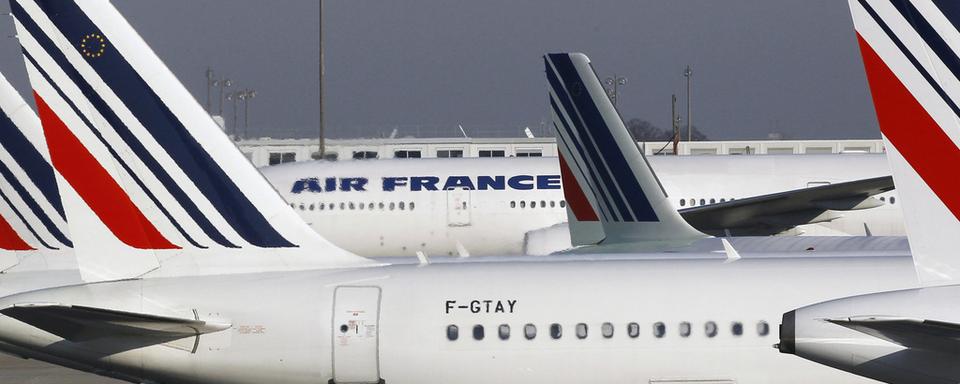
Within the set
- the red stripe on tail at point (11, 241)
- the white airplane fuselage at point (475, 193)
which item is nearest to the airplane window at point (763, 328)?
the red stripe on tail at point (11, 241)

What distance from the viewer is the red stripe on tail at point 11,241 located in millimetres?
18719

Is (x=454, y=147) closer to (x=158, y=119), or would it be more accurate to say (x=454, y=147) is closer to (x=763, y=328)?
→ (x=158, y=119)

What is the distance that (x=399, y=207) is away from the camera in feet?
124

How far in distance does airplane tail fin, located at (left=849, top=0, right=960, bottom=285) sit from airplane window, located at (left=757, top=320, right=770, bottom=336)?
15.1ft

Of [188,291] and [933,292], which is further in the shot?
[188,291]

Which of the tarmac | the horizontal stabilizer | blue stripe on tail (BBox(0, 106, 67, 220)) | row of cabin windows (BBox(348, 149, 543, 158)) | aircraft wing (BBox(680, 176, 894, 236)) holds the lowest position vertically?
the tarmac

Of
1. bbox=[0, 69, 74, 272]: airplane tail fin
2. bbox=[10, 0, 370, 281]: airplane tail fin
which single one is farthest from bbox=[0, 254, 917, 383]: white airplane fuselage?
bbox=[0, 69, 74, 272]: airplane tail fin

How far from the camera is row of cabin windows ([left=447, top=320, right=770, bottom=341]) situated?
43.9 feet

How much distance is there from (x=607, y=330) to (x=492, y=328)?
1.12m

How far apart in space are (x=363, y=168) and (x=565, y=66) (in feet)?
46.0

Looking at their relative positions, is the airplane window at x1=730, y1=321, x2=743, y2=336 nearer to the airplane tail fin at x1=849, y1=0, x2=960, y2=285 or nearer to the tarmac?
the airplane tail fin at x1=849, y1=0, x2=960, y2=285

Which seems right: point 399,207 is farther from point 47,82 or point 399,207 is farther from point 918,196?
point 918,196

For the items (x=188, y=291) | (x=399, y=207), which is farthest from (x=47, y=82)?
(x=399, y=207)

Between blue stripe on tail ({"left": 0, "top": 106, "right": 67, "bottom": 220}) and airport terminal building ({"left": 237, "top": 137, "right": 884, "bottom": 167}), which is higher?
airport terminal building ({"left": 237, "top": 137, "right": 884, "bottom": 167})
